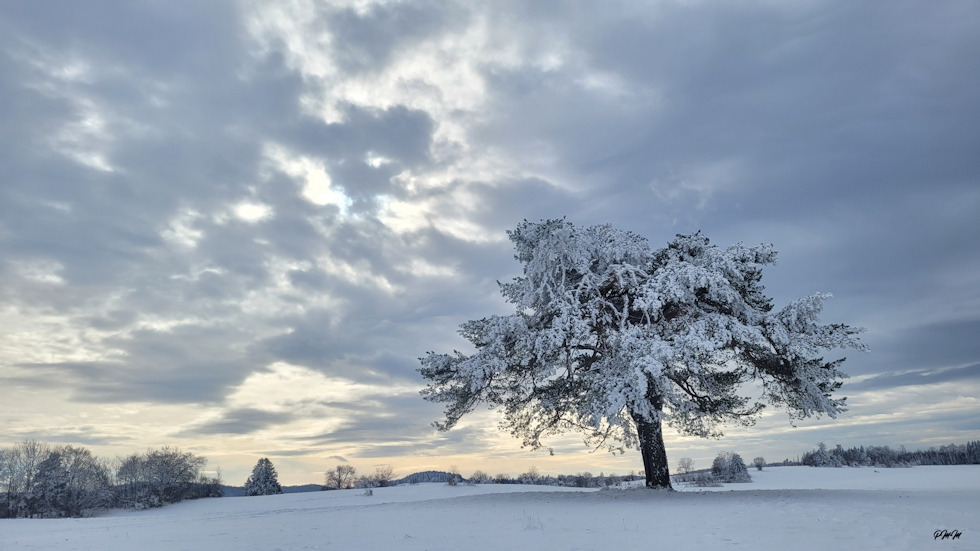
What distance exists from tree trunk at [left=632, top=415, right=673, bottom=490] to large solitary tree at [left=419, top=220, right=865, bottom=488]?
0.16 ft

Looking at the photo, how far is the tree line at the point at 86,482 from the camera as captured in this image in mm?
40750

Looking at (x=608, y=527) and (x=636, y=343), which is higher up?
(x=636, y=343)

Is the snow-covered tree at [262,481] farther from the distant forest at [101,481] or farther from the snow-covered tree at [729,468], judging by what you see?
the snow-covered tree at [729,468]

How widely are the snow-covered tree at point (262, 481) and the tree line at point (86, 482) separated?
4.10m

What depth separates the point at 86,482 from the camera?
1831 inches

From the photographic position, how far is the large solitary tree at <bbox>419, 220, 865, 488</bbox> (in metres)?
17.1

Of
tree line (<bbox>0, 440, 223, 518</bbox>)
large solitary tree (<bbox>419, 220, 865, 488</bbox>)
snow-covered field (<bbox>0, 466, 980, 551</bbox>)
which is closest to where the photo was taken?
snow-covered field (<bbox>0, 466, 980, 551</bbox>)

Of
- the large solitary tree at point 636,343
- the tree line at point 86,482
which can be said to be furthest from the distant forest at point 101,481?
the large solitary tree at point 636,343

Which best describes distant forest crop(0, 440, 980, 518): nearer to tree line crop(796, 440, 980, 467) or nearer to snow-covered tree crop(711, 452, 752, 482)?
snow-covered tree crop(711, 452, 752, 482)

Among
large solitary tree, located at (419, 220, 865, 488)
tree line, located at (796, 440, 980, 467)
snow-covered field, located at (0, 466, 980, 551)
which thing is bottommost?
tree line, located at (796, 440, 980, 467)

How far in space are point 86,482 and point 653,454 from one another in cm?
5346

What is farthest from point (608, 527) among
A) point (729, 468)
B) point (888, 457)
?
point (888, 457)

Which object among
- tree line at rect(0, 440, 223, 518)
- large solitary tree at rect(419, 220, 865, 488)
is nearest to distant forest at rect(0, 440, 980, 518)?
tree line at rect(0, 440, 223, 518)

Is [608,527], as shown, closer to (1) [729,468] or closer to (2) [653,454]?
(2) [653,454]
